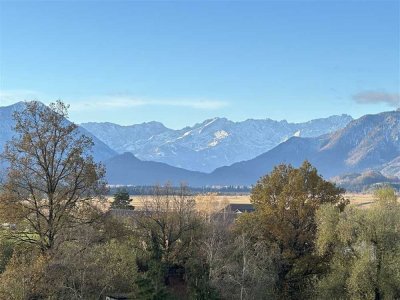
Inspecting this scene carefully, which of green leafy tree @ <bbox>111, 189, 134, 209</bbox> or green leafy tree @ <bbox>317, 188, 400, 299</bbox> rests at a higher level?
green leafy tree @ <bbox>111, 189, 134, 209</bbox>

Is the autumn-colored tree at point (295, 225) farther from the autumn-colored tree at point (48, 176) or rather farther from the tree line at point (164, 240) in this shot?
the autumn-colored tree at point (48, 176)

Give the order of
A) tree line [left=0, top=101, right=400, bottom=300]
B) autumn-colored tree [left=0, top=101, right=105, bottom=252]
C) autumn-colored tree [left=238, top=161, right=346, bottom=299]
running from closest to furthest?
tree line [left=0, top=101, right=400, bottom=300] → autumn-colored tree [left=0, top=101, right=105, bottom=252] → autumn-colored tree [left=238, top=161, right=346, bottom=299]

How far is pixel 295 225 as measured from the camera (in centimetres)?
6119

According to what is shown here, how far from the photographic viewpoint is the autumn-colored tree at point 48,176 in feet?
143

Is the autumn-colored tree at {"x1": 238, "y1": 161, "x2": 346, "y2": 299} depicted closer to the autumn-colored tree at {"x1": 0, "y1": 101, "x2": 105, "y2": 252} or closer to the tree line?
the tree line

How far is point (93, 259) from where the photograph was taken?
45.7m

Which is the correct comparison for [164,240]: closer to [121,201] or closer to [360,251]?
[360,251]

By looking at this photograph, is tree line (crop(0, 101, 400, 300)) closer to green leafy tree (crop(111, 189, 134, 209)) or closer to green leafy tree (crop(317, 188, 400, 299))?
green leafy tree (crop(317, 188, 400, 299))

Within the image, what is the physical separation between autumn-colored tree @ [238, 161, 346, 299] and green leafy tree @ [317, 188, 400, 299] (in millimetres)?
4353

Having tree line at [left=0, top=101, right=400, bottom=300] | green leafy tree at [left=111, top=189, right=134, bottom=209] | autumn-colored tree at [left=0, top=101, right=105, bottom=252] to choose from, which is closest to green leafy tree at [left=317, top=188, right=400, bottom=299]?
tree line at [left=0, top=101, right=400, bottom=300]

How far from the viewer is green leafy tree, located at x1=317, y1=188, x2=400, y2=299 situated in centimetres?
5025

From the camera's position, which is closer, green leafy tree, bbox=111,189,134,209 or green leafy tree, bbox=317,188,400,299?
green leafy tree, bbox=317,188,400,299

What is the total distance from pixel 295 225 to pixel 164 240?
1815cm

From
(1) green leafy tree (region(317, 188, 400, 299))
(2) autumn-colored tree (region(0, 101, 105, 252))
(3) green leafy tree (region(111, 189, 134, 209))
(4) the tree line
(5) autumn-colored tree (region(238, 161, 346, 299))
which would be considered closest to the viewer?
(4) the tree line
